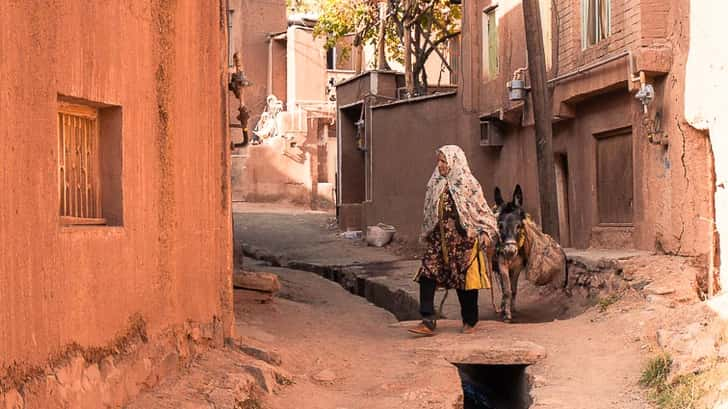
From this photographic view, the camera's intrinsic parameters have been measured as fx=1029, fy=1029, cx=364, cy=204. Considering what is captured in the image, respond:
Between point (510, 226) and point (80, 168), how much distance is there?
567 cm

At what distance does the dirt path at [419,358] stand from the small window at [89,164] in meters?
1.97

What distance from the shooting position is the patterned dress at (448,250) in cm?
957

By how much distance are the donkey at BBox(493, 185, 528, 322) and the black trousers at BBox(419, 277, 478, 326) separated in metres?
1.07

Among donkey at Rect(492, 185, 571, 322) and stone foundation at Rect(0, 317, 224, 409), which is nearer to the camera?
stone foundation at Rect(0, 317, 224, 409)

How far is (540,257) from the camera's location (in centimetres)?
1141

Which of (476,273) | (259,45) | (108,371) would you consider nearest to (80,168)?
(108,371)

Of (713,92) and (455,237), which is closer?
(455,237)

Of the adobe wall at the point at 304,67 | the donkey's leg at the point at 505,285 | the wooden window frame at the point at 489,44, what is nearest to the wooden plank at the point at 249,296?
the donkey's leg at the point at 505,285

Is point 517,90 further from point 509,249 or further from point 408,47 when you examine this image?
point 408,47

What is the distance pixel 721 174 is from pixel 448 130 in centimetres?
1101

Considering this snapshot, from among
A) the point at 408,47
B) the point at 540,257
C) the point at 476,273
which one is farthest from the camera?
the point at 408,47

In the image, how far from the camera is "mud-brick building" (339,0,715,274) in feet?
36.1

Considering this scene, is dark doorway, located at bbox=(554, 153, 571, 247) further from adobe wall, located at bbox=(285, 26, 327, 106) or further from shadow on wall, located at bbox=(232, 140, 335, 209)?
adobe wall, located at bbox=(285, 26, 327, 106)

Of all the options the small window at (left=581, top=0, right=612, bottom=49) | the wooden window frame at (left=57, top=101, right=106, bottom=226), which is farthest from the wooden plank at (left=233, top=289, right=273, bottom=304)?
the small window at (left=581, top=0, right=612, bottom=49)
